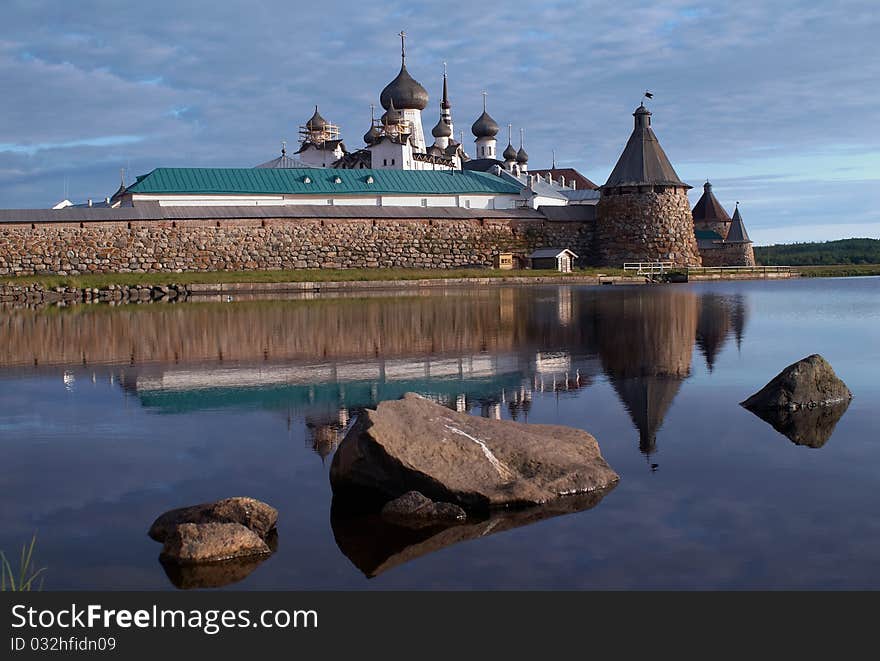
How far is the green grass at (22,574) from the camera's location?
400cm

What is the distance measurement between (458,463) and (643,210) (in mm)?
38306

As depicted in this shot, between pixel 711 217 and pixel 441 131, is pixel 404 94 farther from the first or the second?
pixel 711 217

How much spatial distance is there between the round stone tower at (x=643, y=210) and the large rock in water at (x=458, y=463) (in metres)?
37.3

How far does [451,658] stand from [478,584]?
30.9 inches

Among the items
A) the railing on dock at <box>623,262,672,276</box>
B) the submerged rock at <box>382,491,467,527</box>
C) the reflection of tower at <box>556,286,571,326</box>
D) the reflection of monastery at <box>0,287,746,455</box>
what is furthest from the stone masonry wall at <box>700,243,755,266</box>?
the submerged rock at <box>382,491,467,527</box>

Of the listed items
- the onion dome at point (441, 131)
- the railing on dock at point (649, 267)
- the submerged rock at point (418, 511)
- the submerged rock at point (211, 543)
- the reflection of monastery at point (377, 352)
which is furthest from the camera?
the onion dome at point (441, 131)

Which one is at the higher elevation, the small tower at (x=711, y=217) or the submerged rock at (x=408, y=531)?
the small tower at (x=711, y=217)

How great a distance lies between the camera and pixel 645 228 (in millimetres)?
42219

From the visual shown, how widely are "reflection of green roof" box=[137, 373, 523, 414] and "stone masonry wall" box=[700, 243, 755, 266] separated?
48.0 metres

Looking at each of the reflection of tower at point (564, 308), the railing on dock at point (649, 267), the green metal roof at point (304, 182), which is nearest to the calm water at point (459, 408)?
the reflection of tower at point (564, 308)

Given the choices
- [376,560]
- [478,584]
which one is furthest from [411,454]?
[478,584]

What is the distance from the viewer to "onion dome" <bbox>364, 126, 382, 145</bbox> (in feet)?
172

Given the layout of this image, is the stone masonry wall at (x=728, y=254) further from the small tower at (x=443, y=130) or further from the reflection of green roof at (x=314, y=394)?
the reflection of green roof at (x=314, y=394)

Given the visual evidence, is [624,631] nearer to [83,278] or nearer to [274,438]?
[274,438]
